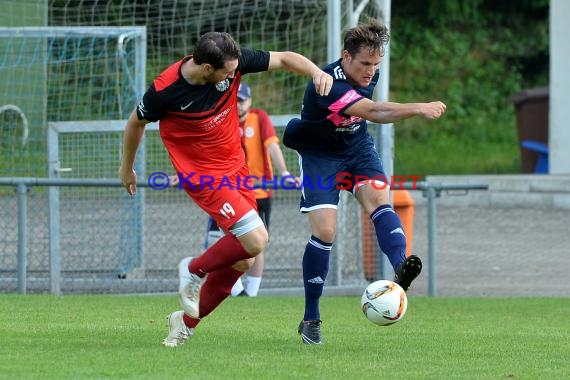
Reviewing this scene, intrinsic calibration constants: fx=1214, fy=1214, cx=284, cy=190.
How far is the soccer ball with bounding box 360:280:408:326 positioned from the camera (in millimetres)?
6852

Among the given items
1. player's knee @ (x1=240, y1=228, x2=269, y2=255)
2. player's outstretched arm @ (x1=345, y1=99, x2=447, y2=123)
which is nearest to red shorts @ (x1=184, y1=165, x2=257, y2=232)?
player's knee @ (x1=240, y1=228, x2=269, y2=255)

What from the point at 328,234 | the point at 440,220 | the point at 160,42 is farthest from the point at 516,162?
the point at 328,234

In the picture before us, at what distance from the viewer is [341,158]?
7758 mm

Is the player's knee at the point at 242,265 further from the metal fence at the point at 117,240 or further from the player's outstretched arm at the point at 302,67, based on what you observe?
the metal fence at the point at 117,240

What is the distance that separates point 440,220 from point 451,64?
12.2 meters

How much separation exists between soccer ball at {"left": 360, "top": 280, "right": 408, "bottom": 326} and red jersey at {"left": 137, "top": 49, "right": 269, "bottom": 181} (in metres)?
1.13

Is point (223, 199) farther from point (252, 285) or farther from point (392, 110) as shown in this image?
point (252, 285)

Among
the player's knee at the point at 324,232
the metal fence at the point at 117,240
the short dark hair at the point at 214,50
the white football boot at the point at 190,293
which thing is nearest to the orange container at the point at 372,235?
the metal fence at the point at 117,240

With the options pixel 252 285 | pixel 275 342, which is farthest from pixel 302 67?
pixel 252 285

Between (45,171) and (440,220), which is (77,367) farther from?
(440,220)

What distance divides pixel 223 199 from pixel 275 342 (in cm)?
101

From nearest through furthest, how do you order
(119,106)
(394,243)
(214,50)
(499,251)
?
1. (214,50)
2. (394,243)
3. (119,106)
4. (499,251)

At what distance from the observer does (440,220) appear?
1825 centimetres

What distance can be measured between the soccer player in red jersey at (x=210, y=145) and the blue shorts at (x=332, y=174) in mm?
459
